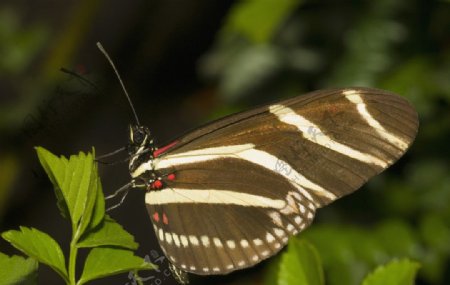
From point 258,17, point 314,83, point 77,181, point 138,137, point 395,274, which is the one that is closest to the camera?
point 77,181

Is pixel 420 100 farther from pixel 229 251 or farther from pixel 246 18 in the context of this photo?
pixel 229 251

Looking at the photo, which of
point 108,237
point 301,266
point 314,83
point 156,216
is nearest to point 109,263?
point 108,237

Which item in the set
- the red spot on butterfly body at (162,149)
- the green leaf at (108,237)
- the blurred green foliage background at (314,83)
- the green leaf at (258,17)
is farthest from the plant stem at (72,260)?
the green leaf at (258,17)

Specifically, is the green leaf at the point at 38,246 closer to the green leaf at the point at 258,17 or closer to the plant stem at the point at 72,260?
the plant stem at the point at 72,260

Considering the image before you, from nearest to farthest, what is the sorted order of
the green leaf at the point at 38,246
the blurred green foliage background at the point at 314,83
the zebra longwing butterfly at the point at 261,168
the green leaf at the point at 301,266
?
the green leaf at the point at 38,246 → the green leaf at the point at 301,266 → the zebra longwing butterfly at the point at 261,168 → the blurred green foliage background at the point at 314,83

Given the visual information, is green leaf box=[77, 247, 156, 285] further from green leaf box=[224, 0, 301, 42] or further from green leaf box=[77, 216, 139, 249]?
green leaf box=[224, 0, 301, 42]

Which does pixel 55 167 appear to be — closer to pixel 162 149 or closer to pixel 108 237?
pixel 108 237

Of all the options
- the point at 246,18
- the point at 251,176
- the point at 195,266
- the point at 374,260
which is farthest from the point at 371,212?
the point at 195,266
